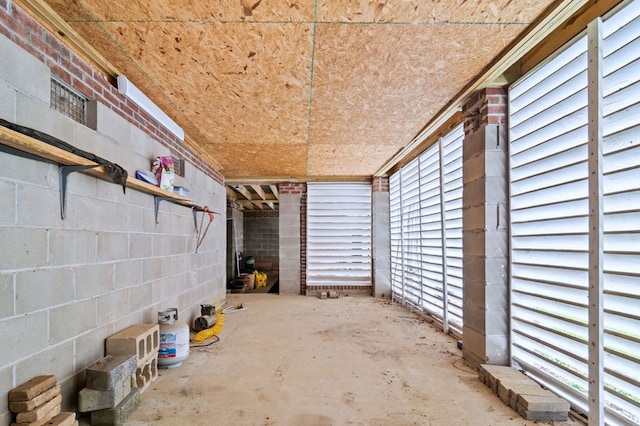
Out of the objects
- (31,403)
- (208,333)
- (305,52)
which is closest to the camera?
(31,403)

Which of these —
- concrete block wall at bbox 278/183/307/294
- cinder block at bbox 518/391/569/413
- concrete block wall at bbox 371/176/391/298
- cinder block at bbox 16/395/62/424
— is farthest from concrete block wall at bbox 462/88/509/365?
concrete block wall at bbox 278/183/307/294

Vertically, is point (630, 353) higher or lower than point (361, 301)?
higher

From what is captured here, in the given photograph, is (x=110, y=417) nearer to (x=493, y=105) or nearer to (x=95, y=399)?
(x=95, y=399)

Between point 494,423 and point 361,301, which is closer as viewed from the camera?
point 494,423

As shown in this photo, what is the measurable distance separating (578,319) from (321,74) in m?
2.58

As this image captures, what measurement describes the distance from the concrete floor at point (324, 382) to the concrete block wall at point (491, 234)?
1.23 feet

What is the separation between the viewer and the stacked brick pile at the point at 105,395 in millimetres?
1962

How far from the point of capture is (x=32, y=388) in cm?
160

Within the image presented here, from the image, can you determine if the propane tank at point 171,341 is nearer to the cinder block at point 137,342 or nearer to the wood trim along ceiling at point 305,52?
the cinder block at point 137,342

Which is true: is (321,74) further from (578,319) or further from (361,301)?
(361,301)

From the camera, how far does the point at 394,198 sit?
21.1ft

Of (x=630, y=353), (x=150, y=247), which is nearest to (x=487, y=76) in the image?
(x=630, y=353)

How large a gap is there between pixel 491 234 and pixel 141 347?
3.13 meters

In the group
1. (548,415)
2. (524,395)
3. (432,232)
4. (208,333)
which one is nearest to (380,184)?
(432,232)
